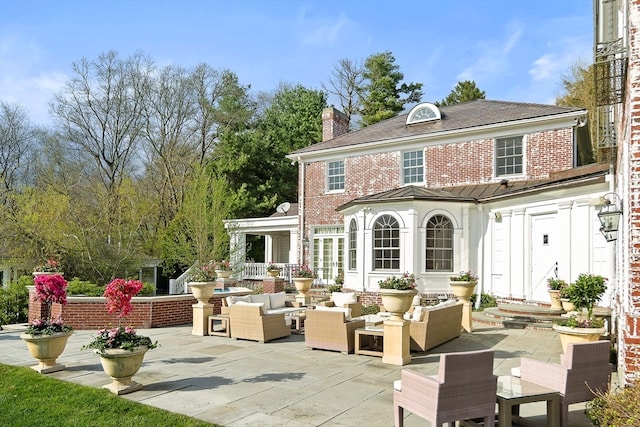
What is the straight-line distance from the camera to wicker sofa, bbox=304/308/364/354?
30.3 ft

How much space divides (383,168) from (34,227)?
13.8 m

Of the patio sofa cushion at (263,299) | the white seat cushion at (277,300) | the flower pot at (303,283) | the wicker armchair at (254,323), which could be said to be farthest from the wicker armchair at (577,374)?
the flower pot at (303,283)

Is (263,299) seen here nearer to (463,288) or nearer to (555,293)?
(463,288)

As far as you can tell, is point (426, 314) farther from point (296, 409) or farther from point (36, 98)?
point (36, 98)

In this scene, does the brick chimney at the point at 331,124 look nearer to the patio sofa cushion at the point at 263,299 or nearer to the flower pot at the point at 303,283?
the flower pot at the point at 303,283

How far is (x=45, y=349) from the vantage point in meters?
7.66

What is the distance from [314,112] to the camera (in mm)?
36625

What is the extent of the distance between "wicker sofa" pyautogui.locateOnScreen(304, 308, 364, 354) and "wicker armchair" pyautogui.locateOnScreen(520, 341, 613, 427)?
442 centimetres

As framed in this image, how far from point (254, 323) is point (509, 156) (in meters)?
11.7

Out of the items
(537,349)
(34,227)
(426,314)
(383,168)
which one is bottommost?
(537,349)

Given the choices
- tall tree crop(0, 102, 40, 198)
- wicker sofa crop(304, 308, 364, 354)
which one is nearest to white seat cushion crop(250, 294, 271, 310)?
wicker sofa crop(304, 308, 364, 354)

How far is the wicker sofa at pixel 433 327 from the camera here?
923 centimetres

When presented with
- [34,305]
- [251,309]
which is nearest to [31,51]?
[34,305]

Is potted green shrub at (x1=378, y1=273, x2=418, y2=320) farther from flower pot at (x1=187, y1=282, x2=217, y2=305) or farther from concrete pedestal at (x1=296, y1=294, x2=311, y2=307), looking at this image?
concrete pedestal at (x1=296, y1=294, x2=311, y2=307)
